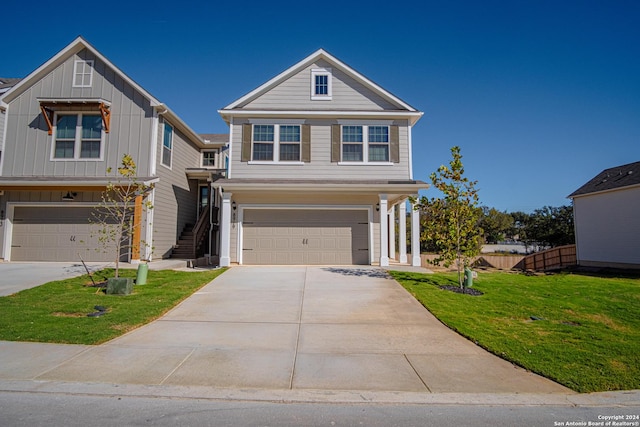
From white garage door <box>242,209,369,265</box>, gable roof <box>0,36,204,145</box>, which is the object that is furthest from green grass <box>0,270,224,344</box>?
gable roof <box>0,36,204,145</box>

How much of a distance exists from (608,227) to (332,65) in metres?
16.0

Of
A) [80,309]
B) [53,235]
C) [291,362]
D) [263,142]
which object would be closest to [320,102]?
[263,142]

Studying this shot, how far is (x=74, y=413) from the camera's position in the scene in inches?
142

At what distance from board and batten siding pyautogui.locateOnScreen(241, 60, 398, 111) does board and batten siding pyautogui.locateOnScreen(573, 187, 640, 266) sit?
12.5 meters

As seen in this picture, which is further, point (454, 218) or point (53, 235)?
point (53, 235)

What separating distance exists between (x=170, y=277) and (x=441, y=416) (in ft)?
30.3

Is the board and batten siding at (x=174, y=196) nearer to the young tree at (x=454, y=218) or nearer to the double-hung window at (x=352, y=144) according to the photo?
the double-hung window at (x=352, y=144)

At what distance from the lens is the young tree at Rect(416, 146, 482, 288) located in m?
9.93

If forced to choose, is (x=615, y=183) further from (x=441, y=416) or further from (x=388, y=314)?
(x=441, y=416)

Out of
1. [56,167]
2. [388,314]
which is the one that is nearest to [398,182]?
[388,314]

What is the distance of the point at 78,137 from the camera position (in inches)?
567

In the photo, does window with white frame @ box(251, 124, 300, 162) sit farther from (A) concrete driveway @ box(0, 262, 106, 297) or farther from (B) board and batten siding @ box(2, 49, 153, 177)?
(A) concrete driveway @ box(0, 262, 106, 297)

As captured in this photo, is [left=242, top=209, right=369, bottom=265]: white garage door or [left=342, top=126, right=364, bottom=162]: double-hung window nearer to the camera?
[left=242, top=209, right=369, bottom=265]: white garage door

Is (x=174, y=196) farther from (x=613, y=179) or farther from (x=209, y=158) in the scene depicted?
(x=613, y=179)
